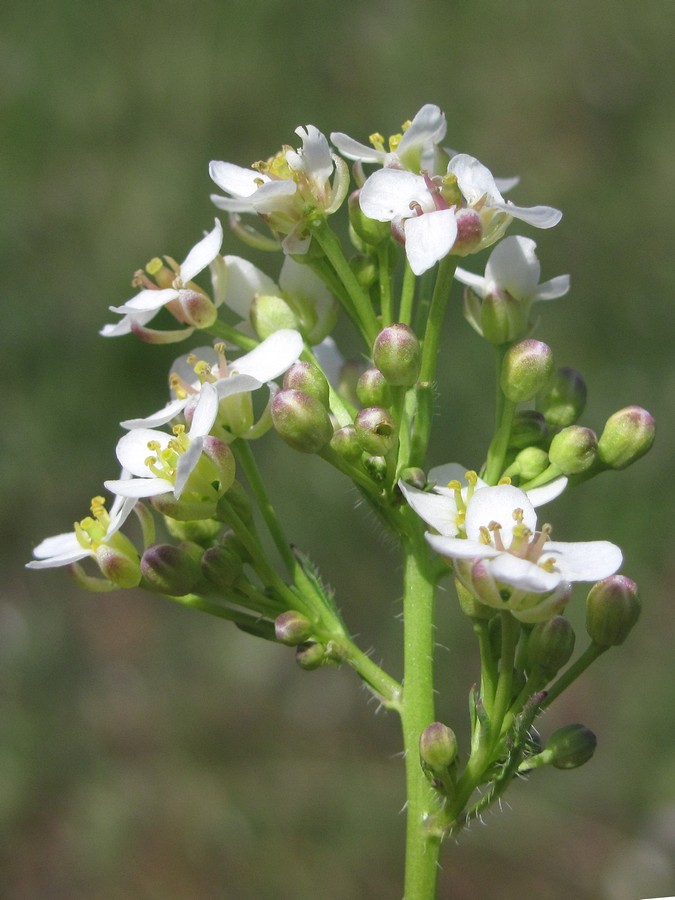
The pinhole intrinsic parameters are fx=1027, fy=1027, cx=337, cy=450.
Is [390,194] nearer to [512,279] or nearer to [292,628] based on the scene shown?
[512,279]

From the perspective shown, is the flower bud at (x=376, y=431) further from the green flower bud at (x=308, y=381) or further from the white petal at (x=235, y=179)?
the white petal at (x=235, y=179)

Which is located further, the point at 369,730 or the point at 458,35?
the point at 458,35

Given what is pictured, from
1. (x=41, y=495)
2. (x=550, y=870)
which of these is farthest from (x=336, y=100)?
(x=550, y=870)

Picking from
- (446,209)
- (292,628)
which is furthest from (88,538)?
(446,209)

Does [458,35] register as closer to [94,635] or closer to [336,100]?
[336,100]

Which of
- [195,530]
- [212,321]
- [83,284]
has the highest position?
[212,321]

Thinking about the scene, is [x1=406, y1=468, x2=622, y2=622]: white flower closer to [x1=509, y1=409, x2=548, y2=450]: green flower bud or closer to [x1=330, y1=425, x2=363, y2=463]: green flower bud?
[x1=330, y1=425, x2=363, y2=463]: green flower bud
